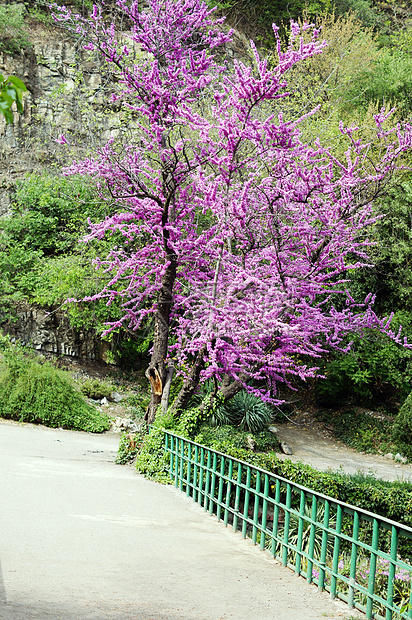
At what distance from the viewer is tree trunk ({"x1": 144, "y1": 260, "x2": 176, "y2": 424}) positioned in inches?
413

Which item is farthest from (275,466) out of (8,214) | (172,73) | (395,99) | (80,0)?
(80,0)

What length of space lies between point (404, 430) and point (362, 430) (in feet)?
9.97

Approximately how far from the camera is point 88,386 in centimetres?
1783

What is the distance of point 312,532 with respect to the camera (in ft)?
15.6

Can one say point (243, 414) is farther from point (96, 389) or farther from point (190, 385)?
point (190, 385)

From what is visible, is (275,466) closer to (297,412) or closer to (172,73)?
(172,73)

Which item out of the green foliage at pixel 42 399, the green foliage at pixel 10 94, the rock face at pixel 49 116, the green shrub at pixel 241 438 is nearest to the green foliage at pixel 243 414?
the green shrub at pixel 241 438

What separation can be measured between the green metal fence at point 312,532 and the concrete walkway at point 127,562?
189mm

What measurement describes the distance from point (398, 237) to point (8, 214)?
14.8 m

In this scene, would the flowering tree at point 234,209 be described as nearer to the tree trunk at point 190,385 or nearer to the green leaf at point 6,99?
the tree trunk at point 190,385

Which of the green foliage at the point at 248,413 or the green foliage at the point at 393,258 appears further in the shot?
the green foliage at the point at 393,258

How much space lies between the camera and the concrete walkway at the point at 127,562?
3.53 m

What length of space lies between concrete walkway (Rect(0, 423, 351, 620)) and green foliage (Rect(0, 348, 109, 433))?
673 centimetres

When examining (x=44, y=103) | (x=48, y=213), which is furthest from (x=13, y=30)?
(x=48, y=213)
